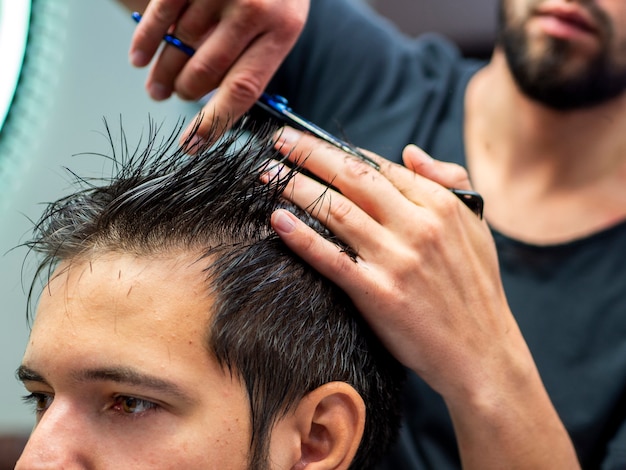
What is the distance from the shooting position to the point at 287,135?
88cm

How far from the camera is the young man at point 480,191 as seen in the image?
0.83 meters

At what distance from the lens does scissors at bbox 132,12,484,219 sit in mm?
874

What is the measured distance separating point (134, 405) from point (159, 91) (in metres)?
0.44

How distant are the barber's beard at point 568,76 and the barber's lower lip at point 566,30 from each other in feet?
0.03

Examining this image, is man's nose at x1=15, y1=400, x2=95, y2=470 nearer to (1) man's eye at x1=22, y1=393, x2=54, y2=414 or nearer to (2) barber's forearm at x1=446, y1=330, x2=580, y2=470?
(1) man's eye at x1=22, y1=393, x2=54, y2=414

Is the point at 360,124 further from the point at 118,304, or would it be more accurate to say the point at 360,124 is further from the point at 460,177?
the point at 118,304

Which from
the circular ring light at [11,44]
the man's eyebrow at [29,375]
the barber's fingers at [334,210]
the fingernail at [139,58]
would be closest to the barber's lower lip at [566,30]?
the barber's fingers at [334,210]

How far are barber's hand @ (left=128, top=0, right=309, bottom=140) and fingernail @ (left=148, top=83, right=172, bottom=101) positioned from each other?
2cm

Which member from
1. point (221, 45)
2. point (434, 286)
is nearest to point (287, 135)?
point (221, 45)

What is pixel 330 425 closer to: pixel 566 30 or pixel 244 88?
pixel 244 88

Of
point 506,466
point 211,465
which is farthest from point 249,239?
point 506,466

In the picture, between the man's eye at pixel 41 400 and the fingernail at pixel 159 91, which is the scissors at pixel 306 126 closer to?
the fingernail at pixel 159 91

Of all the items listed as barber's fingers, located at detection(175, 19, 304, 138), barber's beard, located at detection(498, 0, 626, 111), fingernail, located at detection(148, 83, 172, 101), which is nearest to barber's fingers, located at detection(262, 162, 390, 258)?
barber's fingers, located at detection(175, 19, 304, 138)

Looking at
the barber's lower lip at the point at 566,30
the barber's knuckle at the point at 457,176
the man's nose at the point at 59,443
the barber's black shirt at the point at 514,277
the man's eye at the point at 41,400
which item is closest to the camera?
the man's nose at the point at 59,443
